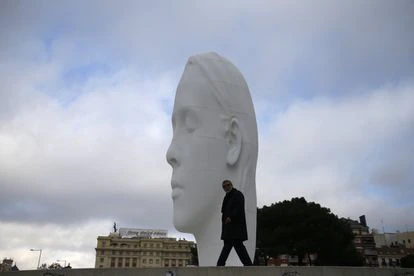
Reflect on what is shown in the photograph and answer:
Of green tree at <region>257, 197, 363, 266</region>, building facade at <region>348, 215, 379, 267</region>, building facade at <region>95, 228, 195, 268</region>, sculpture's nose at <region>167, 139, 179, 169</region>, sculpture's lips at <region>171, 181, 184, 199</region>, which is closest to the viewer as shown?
sculpture's lips at <region>171, 181, 184, 199</region>

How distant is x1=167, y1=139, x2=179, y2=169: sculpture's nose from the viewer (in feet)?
42.7

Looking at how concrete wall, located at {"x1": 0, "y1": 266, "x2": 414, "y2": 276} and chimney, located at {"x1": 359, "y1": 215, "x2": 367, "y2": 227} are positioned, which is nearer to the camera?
concrete wall, located at {"x1": 0, "y1": 266, "x2": 414, "y2": 276}

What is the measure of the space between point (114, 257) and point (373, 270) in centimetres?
9060

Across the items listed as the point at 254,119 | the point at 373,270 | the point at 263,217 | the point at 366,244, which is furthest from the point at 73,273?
the point at 366,244

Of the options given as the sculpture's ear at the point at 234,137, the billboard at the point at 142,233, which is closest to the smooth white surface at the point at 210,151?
the sculpture's ear at the point at 234,137

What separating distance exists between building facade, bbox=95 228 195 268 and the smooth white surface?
82182mm

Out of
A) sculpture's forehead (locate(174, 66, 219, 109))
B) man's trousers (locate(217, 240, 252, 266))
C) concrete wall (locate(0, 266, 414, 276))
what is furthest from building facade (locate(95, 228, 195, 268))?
man's trousers (locate(217, 240, 252, 266))

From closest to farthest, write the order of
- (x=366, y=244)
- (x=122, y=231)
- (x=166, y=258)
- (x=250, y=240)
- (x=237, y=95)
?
(x=250, y=240) → (x=237, y=95) → (x=366, y=244) → (x=166, y=258) → (x=122, y=231)

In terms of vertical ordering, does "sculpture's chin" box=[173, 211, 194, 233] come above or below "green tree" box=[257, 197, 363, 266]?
below

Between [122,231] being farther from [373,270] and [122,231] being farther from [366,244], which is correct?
[373,270]

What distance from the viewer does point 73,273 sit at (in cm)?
828

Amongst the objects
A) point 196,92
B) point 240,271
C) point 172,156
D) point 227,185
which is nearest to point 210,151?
point 172,156

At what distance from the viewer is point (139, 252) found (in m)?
91.9

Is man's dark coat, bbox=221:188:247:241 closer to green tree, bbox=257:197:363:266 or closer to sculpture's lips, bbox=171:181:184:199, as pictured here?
sculpture's lips, bbox=171:181:184:199
